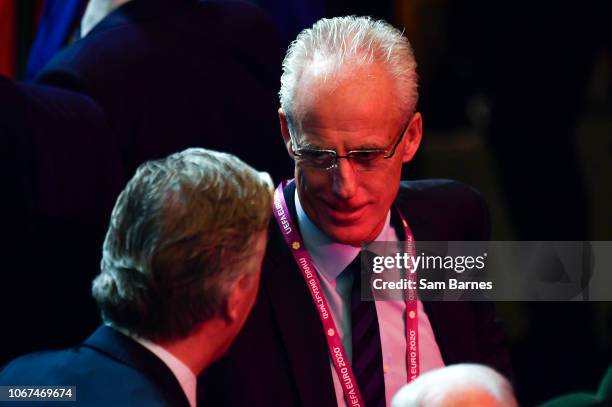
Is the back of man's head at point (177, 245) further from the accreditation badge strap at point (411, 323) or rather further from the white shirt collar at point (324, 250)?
the accreditation badge strap at point (411, 323)

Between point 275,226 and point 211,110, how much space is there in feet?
1.60

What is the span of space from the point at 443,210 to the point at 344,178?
17.2 inches

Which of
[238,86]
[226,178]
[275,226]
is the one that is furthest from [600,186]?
[226,178]

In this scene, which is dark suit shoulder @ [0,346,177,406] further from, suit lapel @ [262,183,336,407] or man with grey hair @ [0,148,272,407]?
suit lapel @ [262,183,336,407]

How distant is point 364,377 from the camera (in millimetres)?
2051

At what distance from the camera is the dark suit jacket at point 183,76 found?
2373 millimetres

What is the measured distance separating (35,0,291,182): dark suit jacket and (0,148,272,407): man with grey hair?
2.07 ft

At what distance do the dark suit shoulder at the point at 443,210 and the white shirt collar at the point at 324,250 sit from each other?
0.22 metres

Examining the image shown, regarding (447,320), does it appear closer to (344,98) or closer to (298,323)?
(298,323)

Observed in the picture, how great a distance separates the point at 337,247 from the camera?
2.12 metres

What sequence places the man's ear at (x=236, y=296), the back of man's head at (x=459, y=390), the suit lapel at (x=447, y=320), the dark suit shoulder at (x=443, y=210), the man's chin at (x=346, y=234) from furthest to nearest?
the dark suit shoulder at (x=443, y=210) < the suit lapel at (x=447, y=320) < the man's chin at (x=346, y=234) < the man's ear at (x=236, y=296) < the back of man's head at (x=459, y=390)

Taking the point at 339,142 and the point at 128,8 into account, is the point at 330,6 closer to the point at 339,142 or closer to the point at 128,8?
the point at 128,8

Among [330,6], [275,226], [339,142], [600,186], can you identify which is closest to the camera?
[339,142]

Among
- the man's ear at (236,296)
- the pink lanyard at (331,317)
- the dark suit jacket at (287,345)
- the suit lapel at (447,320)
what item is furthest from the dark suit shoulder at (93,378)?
the suit lapel at (447,320)
